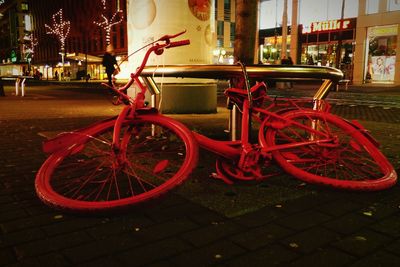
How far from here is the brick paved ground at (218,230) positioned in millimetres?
2359

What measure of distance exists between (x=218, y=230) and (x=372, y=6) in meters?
31.2

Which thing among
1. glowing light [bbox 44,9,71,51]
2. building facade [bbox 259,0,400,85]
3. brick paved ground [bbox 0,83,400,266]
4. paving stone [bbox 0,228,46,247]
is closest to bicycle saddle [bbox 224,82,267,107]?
brick paved ground [bbox 0,83,400,266]

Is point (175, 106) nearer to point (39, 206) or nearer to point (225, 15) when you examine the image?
point (39, 206)

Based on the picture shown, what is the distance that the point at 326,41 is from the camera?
37312 mm

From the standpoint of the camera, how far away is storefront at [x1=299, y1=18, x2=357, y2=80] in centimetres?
3491

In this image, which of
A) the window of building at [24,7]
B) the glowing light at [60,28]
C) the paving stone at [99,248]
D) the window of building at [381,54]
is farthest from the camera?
the window of building at [24,7]

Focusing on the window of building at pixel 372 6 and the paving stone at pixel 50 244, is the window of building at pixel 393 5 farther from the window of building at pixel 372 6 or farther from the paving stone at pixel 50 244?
the paving stone at pixel 50 244

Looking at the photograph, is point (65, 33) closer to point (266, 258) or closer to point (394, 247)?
point (266, 258)

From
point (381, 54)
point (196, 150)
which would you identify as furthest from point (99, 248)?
point (381, 54)

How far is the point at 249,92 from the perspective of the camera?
3562 millimetres

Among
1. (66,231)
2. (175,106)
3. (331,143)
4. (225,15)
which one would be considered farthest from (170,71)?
(225,15)

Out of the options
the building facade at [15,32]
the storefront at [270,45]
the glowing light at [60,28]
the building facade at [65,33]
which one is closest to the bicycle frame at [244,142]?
the storefront at [270,45]

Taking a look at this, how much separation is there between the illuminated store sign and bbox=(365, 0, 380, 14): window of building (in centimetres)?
447

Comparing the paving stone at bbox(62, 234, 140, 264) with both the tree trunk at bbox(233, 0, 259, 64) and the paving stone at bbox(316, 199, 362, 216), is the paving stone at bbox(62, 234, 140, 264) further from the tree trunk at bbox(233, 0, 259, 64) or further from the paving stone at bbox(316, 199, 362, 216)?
the tree trunk at bbox(233, 0, 259, 64)
